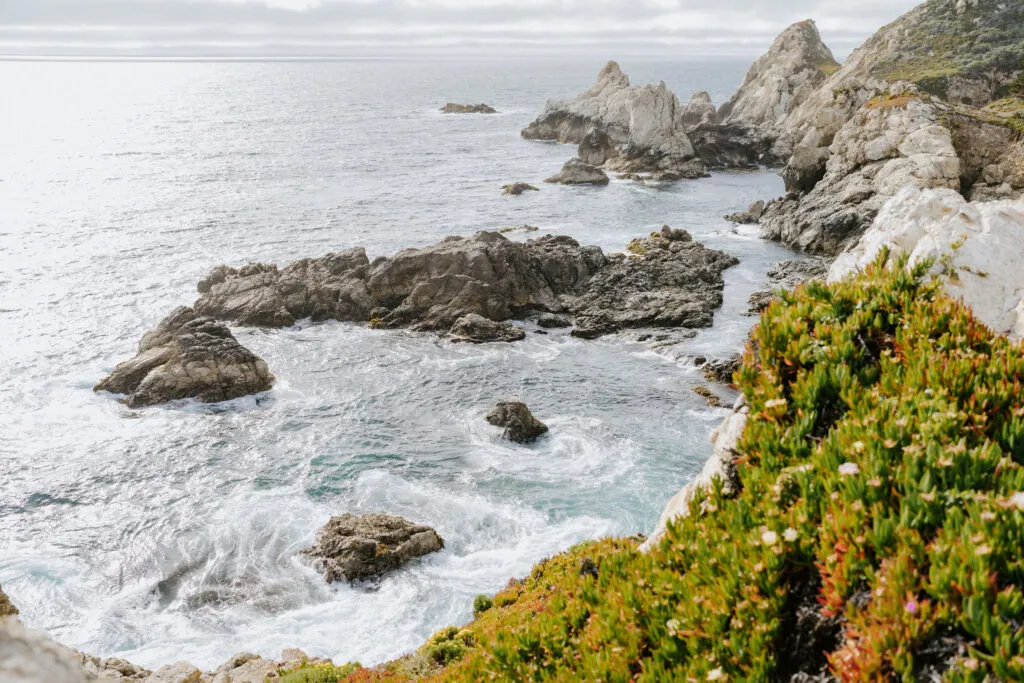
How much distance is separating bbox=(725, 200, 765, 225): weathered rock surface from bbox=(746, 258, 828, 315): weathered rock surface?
46.0 feet

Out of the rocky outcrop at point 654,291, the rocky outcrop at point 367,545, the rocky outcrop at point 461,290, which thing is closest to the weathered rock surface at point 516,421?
the rocky outcrop at point 367,545

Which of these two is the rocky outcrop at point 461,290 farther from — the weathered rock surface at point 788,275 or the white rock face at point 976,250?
the white rock face at point 976,250

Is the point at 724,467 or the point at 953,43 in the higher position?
the point at 953,43

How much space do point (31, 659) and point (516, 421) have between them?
90.5ft

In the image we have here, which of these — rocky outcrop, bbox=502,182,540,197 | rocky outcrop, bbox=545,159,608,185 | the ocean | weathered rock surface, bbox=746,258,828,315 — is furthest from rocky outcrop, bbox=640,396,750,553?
rocky outcrop, bbox=545,159,608,185

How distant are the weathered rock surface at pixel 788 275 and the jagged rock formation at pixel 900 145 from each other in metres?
4.45

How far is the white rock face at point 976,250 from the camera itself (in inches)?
461

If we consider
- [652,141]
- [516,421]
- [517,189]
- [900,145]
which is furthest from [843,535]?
[652,141]

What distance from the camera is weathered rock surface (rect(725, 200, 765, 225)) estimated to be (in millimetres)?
65062

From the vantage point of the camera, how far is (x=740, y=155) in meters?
97.9

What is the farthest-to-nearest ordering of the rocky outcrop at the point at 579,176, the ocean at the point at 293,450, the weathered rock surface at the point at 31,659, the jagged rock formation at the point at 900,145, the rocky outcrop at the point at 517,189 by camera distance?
the rocky outcrop at the point at 579,176 < the rocky outcrop at the point at 517,189 < the jagged rock formation at the point at 900,145 < the ocean at the point at 293,450 < the weathered rock surface at the point at 31,659

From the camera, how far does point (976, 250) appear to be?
42.4 ft

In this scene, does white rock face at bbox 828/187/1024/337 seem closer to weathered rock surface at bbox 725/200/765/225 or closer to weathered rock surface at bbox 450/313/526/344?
A: weathered rock surface at bbox 450/313/526/344

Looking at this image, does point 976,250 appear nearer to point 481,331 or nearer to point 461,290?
point 481,331
